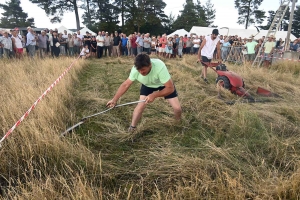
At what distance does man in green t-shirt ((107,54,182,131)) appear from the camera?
114 inches

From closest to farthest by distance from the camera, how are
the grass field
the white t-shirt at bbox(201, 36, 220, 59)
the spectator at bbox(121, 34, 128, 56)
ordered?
the grass field
the white t-shirt at bbox(201, 36, 220, 59)
the spectator at bbox(121, 34, 128, 56)

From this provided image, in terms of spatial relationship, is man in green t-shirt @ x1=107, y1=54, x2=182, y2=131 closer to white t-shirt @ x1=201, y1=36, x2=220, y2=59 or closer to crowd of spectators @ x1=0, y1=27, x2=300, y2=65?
white t-shirt @ x1=201, y1=36, x2=220, y2=59

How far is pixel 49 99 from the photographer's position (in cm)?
414

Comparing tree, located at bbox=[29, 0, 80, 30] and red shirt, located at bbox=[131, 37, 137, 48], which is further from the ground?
tree, located at bbox=[29, 0, 80, 30]

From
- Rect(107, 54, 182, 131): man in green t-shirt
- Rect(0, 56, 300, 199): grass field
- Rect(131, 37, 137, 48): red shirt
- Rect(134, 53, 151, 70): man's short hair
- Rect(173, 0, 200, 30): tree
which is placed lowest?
Rect(0, 56, 300, 199): grass field

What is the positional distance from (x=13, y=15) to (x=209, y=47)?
203 ft

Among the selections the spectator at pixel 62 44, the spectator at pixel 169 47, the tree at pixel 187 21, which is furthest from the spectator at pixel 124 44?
the tree at pixel 187 21

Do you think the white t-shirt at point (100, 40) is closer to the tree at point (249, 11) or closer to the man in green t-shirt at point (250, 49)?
the man in green t-shirt at point (250, 49)

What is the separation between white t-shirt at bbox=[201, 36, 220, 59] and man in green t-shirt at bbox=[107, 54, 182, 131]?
4065 millimetres

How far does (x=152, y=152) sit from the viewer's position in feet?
9.08

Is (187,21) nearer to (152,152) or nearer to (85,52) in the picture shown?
(85,52)

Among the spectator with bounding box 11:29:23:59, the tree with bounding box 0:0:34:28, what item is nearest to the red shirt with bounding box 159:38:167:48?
the spectator with bounding box 11:29:23:59

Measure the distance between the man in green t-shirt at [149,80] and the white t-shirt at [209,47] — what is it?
4.06m

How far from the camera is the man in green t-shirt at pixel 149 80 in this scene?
2893 millimetres
